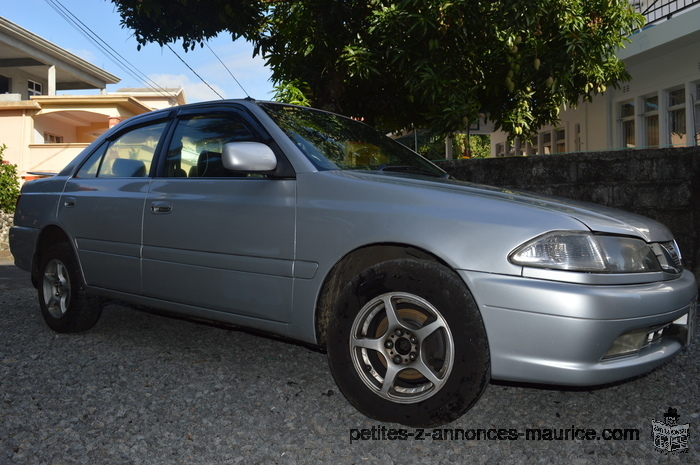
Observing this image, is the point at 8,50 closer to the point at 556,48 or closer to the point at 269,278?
the point at 556,48

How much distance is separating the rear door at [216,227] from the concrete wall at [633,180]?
3.95 metres

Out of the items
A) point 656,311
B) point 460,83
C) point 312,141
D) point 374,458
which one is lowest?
point 374,458

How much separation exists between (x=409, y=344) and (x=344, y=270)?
A: 1.88 feet

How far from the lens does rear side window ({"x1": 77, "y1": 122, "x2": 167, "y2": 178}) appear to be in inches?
166

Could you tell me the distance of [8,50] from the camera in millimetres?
26172

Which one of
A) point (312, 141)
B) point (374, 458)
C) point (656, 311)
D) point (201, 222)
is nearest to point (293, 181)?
point (312, 141)

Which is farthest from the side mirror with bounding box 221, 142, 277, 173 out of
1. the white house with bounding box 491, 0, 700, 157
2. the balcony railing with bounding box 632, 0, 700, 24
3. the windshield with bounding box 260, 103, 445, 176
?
the balcony railing with bounding box 632, 0, 700, 24

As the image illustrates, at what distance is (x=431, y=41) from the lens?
7.41 m

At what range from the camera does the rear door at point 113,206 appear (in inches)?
158

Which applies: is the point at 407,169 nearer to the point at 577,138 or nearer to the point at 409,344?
the point at 409,344

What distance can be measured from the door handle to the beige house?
63.0 feet

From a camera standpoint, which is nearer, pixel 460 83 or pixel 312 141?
pixel 312 141

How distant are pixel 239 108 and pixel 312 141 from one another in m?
0.55

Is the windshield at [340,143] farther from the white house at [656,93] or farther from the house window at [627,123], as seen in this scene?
A: the house window at [627,123]
